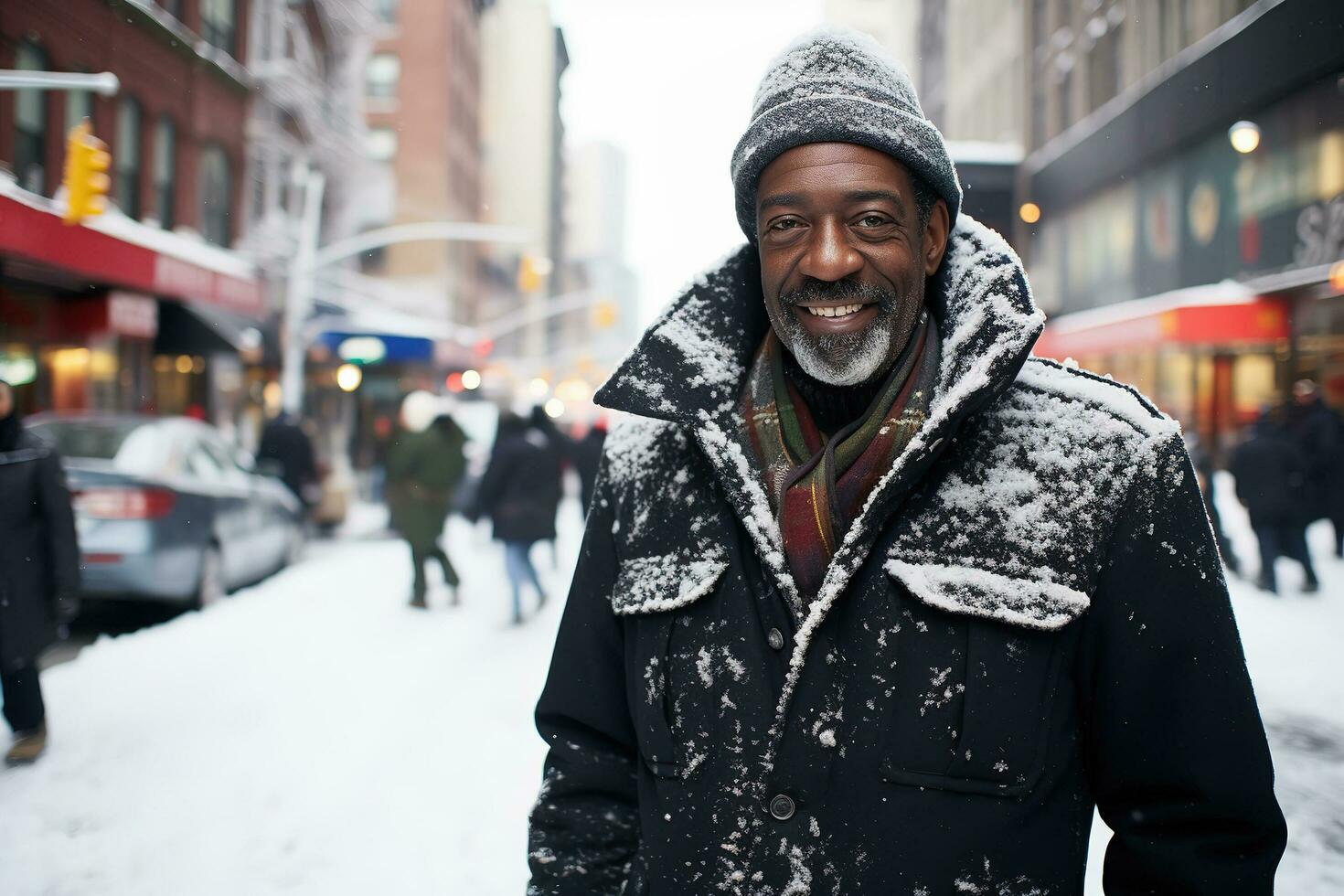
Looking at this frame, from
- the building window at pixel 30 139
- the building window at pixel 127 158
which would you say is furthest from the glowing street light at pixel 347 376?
the building window at pixel 30 139

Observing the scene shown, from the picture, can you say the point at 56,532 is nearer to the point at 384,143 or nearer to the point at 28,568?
the point at 28,568

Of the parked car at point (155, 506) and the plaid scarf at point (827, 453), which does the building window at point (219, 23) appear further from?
the plaid scarf at point (827, 453)

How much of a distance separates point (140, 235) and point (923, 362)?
1503cm

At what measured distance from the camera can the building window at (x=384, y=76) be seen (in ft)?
149

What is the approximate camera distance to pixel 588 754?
173 cm

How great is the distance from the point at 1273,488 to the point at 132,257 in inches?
553

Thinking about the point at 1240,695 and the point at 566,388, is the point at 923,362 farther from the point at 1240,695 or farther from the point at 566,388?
the point at 566,388

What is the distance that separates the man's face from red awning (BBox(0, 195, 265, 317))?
5.86 meters

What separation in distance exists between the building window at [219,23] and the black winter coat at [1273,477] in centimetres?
1515

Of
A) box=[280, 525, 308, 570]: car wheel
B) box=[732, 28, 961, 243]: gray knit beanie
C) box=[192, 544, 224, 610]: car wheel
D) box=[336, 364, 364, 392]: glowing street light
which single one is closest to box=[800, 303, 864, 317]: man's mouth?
box=[732, 28, 961, 243]: gray knit beanie

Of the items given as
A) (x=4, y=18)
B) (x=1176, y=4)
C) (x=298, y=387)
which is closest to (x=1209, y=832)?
(x=4, y=18)

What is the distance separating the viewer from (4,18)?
239 inches

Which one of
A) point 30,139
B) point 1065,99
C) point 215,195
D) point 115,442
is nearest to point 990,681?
point 115,442

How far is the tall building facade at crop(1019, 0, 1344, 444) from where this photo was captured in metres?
6.31
